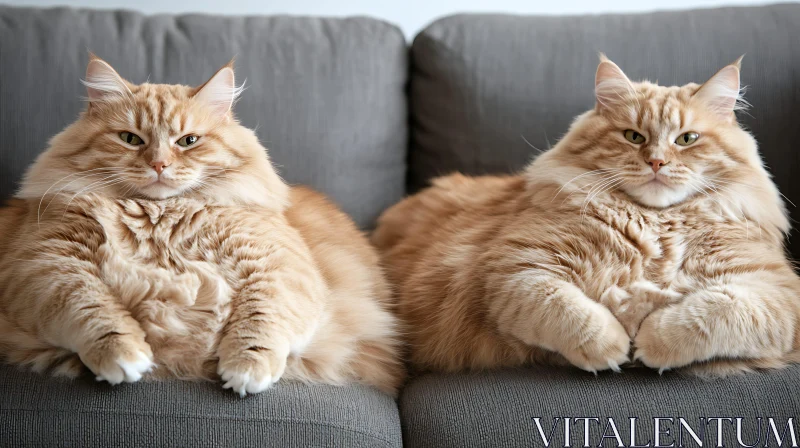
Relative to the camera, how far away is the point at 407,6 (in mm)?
2863

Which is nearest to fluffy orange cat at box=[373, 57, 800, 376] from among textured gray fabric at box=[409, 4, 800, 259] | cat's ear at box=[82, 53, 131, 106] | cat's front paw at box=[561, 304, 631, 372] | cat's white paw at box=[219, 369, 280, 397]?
cat's front paw at box=[561, 304, 631, 372]

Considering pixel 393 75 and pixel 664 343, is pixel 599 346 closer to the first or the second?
pixel 664 343

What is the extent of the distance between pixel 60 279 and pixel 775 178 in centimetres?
199

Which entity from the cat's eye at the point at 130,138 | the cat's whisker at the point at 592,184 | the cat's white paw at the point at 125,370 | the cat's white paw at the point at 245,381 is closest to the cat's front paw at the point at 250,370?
the cat's white paw at the point at 245,381

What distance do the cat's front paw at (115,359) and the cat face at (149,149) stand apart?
0.39 m

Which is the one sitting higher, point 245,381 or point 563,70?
point 563,70

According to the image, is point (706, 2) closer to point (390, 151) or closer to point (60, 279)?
point (390, 151)

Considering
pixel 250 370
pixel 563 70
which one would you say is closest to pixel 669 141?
pixel 563 70

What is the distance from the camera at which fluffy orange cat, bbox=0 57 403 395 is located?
146 cm

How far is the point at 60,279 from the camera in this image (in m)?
1.46

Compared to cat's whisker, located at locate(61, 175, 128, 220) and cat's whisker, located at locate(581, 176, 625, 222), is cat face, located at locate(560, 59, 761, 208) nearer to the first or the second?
cat's whisker, located at locate(581, 176, 625, 222)

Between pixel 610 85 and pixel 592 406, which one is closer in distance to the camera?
pixel 592 406

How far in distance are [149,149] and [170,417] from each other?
63 cm

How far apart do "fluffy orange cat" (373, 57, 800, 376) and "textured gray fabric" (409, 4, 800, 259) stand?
0.39 metres
